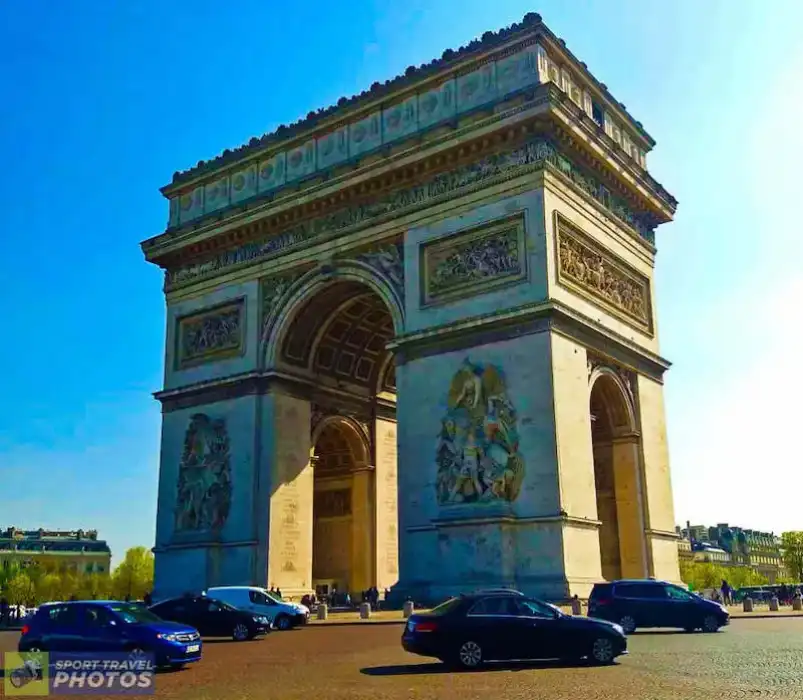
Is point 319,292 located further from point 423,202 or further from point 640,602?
point 640,602

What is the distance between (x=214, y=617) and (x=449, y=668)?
10.0m

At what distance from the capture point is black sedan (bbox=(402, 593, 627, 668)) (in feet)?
46.1

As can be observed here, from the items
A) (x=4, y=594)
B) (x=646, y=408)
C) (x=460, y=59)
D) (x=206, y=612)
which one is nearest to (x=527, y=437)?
(x=646, y=408)

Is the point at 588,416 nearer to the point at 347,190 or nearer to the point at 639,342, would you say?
the point at 639,342

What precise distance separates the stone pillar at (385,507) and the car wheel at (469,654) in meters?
22.6

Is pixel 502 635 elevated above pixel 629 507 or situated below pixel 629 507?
below

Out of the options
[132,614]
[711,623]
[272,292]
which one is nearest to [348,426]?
[272,292]

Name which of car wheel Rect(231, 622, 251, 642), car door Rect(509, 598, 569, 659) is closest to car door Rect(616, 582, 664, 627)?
car door Rect(509, 598, 569, 659)

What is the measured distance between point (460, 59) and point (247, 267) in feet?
36.5

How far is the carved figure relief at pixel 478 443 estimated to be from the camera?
26688mm

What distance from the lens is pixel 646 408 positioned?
32.0m

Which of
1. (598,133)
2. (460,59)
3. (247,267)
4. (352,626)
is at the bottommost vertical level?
(352,626)

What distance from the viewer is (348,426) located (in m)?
37.3

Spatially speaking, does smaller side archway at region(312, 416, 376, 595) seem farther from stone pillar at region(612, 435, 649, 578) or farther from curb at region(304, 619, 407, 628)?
stone pillar at region(612, 435, 649, 578)
